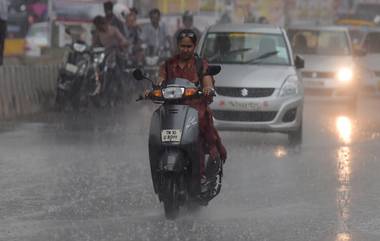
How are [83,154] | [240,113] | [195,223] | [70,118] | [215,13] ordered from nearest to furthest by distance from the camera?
[195,223]
[83,154]
[240,113]
[70,118]
[215,13]

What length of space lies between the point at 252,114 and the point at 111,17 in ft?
28.2

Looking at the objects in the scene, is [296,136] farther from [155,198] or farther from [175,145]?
[175,145]

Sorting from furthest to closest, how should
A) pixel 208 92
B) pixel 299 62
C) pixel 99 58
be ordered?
pixel 99 58 < pixel 299 62 < pixel 208 92

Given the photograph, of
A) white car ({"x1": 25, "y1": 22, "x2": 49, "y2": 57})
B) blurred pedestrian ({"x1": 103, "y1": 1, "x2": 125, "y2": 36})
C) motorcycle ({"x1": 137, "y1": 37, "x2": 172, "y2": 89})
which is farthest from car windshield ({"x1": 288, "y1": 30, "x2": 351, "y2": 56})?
white car ({"x1": 25, "y1": 22, "x2": 49, "y2": 57})

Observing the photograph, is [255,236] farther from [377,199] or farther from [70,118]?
[70,118]

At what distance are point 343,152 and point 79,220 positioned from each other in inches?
247

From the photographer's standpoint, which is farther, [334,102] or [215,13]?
[215,13]

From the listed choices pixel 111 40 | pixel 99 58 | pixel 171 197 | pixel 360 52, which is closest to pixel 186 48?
pixel 171 197

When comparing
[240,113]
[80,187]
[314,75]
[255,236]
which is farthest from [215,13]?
[255,236]

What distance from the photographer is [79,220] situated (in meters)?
9.63

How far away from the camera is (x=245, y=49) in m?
17.6

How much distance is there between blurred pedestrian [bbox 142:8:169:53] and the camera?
26016mm

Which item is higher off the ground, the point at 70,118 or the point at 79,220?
the point at 79,220

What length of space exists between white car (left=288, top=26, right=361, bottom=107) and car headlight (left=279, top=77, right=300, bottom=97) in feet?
22.1
